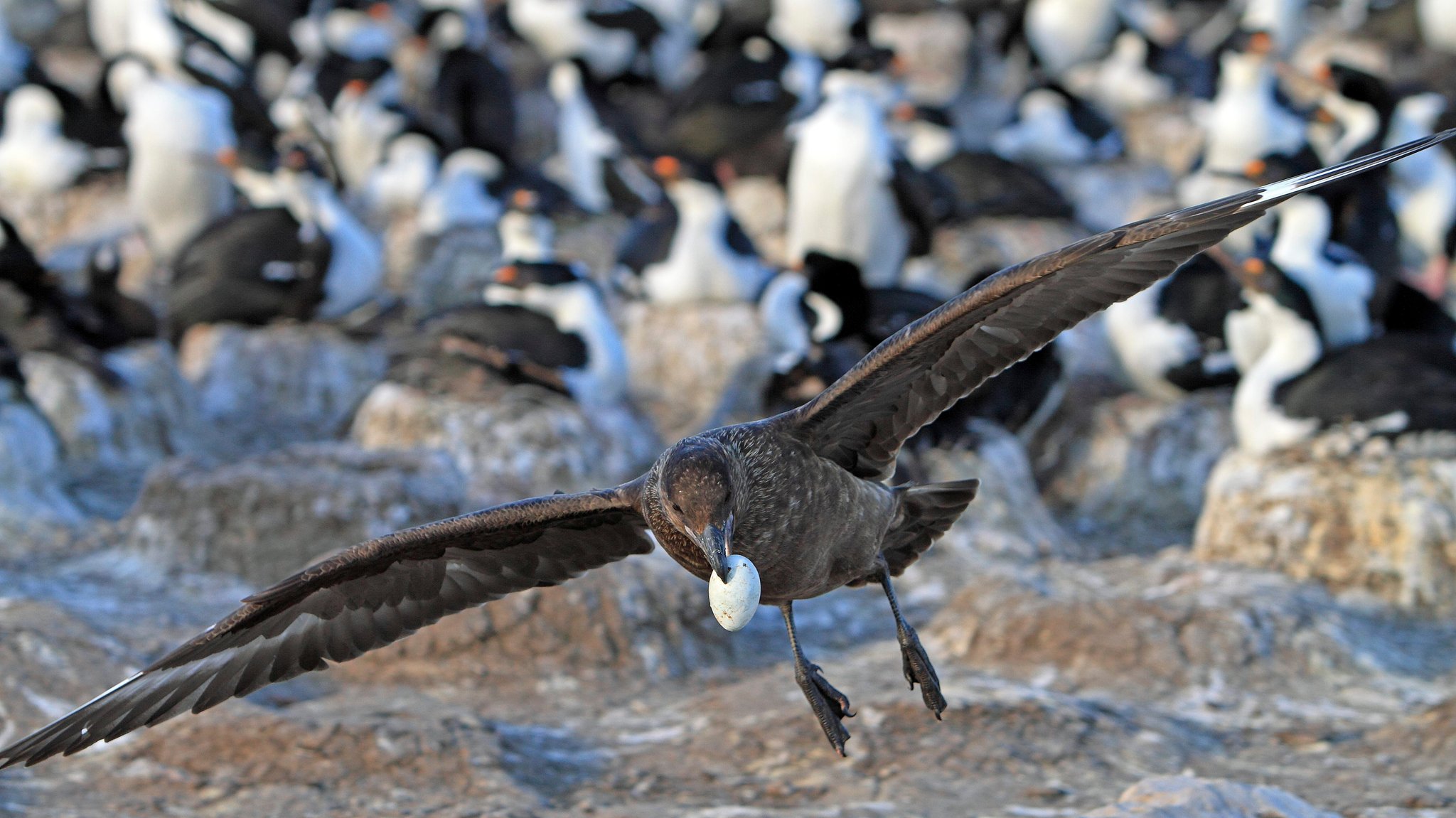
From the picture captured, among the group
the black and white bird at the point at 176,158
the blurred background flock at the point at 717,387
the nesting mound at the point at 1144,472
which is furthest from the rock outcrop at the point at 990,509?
the black and white bird at the point at 176,158

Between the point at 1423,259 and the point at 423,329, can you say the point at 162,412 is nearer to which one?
the point at 423,329

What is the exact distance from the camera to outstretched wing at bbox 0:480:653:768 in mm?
5129

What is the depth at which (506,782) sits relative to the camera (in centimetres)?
612

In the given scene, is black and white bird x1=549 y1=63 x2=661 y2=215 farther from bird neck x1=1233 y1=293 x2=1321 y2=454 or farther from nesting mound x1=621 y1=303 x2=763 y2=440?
bird neck x1=1233 y1=293 x2=1321 y2=454

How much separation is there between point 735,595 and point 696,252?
7744 millimetres

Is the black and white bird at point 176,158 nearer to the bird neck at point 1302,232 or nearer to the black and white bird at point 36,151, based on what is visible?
the black and white bird at point 36,151

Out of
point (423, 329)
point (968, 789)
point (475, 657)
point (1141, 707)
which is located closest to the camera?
point (968, 789)

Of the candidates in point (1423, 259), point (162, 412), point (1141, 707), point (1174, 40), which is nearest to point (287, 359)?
point (162, 412)

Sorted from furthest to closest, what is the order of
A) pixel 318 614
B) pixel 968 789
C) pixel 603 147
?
1. pixel 603 147
2. pixel 968 789
3. pixel 318 614

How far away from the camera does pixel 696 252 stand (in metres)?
11.9

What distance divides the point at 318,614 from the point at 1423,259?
11.3 meters

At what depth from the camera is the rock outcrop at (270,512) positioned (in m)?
8.30

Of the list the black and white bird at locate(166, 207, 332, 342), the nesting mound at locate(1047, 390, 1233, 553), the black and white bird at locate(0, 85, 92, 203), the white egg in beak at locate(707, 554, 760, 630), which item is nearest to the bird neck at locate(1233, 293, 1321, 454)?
the nesting mound at locate(1047, 390, 1233, 553)

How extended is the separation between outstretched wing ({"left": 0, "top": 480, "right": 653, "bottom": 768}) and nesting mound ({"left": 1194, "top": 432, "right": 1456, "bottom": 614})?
4.22 meters
